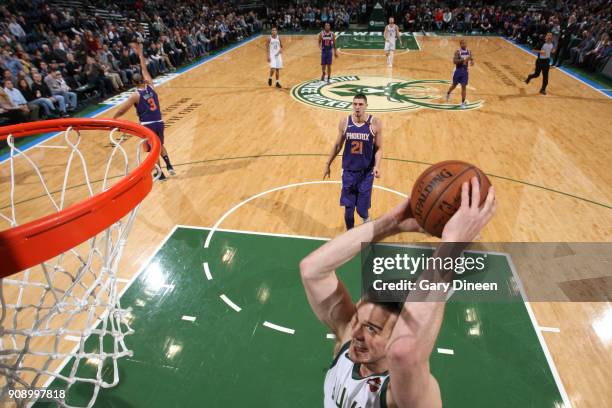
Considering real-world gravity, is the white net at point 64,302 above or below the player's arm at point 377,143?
below

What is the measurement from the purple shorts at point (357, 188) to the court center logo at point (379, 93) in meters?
5.49

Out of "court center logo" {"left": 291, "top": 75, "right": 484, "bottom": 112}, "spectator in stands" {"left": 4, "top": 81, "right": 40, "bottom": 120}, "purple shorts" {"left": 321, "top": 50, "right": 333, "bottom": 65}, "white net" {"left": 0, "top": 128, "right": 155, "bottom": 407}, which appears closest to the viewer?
"white net" {"left": 0, "top": 128, "right": 155, "bottom": 407}

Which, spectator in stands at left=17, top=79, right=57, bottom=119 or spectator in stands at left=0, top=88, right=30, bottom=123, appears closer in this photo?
spectator in stands at left=0, top=88, right=30, bottom=123

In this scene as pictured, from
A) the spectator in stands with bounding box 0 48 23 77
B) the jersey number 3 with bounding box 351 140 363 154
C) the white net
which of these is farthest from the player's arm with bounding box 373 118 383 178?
the spectator in stands with bounding box 0 48 23 77

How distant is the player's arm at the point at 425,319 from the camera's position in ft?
3.68

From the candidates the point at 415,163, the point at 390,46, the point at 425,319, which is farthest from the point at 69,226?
the point at 390,46

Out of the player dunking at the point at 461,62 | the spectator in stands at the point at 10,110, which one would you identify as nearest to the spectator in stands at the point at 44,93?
the spectator in stands at the point at 10,110

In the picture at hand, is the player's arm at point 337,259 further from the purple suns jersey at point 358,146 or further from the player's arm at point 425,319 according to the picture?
Result: the purple suns jersey at point 358,146

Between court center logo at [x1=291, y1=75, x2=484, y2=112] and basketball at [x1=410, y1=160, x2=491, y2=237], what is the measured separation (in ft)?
27.6

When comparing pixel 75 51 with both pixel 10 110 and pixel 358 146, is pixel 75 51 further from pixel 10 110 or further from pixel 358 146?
pixel 358 146

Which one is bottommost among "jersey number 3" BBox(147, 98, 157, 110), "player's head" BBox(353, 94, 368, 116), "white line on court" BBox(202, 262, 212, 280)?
"white line on court" BBox(202, 262, 212, 280)

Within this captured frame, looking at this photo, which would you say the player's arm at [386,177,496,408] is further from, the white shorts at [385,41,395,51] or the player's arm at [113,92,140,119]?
the white shorts at [385,41,395,51]

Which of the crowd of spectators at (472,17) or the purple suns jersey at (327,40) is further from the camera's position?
the crowd of spectators at (472,17)

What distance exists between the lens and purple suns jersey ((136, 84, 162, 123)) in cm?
608
